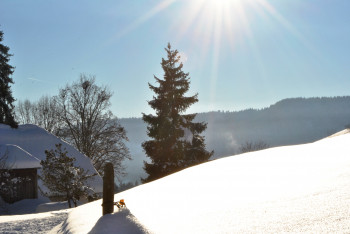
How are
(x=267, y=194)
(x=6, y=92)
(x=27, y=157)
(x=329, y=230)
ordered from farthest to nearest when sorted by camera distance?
(x=6, y=92) → (x=27, y=157) → (x=267, y=194) → (x=329, y=230)

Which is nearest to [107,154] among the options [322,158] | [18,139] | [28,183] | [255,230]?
[18,139]

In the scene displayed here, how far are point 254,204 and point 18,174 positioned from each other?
21675 mm

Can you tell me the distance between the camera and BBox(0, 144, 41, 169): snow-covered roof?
67.3ft

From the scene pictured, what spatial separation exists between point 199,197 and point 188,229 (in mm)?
1460

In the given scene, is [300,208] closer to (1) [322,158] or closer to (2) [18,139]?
(1) [322,158]

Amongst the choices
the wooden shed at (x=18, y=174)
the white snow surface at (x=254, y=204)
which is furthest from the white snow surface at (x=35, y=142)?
the white snow surface at (x=254, y=204)

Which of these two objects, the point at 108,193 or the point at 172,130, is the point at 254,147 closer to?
the point at 172,130

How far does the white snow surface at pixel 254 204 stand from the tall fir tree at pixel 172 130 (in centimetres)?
1986

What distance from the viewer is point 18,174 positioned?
21984mm

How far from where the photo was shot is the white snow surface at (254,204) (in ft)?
9.31

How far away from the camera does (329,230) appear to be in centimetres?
236

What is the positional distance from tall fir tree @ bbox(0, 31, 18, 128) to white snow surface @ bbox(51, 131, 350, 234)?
85.4ft

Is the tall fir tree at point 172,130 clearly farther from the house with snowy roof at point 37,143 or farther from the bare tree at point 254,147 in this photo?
the bare tree at point 254,147

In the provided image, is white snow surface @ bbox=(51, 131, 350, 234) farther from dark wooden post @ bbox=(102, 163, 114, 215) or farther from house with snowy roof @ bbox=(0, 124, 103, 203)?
house with snowy roof @ bbox=(0, 124, 103, 203)
